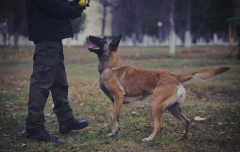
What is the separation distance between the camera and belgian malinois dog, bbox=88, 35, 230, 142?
3.73 m

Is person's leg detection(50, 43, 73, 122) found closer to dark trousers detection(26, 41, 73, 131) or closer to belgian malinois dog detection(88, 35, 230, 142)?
dark trousers detection(26, 41, 73, 131)

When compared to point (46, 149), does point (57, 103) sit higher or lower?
higher

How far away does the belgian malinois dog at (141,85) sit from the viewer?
3.73 metres

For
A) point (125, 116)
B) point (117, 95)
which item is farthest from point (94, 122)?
point (117, 95)

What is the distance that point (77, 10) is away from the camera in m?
3.69

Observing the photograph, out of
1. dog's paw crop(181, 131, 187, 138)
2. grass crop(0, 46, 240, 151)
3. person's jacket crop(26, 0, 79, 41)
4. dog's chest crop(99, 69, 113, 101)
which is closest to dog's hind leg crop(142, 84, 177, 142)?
grass crop(0, 46, 240, 151)

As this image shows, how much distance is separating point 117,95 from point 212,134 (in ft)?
5.41

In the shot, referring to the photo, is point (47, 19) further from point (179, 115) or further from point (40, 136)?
point (179, 115)

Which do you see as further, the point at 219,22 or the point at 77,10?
the point at 219,22

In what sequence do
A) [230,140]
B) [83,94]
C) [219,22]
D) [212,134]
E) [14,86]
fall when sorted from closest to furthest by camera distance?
1. [230,140]
2. [212,134]
3. [83,94]
4. [14,86]
5. [219,22]

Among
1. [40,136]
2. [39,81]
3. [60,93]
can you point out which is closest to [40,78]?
[39,81]

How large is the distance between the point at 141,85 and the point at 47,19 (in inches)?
69.5

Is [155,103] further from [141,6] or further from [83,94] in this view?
[141,6]

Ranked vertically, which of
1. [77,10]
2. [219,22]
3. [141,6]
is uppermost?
[141,6]
